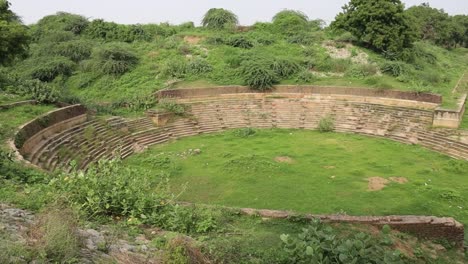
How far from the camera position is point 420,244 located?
27.6 ft

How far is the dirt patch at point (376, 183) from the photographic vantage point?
41.2 ft

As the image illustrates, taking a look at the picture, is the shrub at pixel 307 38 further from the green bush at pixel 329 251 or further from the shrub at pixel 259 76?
the green bush at pixel 329 251

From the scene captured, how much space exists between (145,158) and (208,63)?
9973 millimetres

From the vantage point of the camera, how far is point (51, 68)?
23703 mm

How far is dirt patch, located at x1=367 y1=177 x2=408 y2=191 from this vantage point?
12.6 metres

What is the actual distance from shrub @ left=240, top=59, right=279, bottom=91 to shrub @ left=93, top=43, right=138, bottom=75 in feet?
22.3

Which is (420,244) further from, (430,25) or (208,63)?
(430,25)

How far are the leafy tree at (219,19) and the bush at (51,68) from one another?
34.3 ft

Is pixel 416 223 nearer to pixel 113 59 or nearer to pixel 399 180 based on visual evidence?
pixel 399 180

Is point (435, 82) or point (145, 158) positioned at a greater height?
point (435, 82)

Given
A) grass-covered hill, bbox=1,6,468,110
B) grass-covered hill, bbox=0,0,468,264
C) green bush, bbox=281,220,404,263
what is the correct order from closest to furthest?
green bush, bbox=281,220,404,263, grass-covered hill, bbox=0,0,468,264, grass-covered hill, bbox=1,6,468,110

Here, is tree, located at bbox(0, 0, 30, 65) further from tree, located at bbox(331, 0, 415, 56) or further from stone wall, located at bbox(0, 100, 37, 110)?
tree, located at bbox(331, 0, 415, 56)

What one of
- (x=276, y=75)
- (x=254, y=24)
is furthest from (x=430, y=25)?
(x=276, y=75)

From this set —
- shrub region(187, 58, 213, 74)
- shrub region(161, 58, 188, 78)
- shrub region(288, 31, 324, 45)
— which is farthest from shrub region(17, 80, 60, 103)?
shrub region(288, 31, 324, 45)
